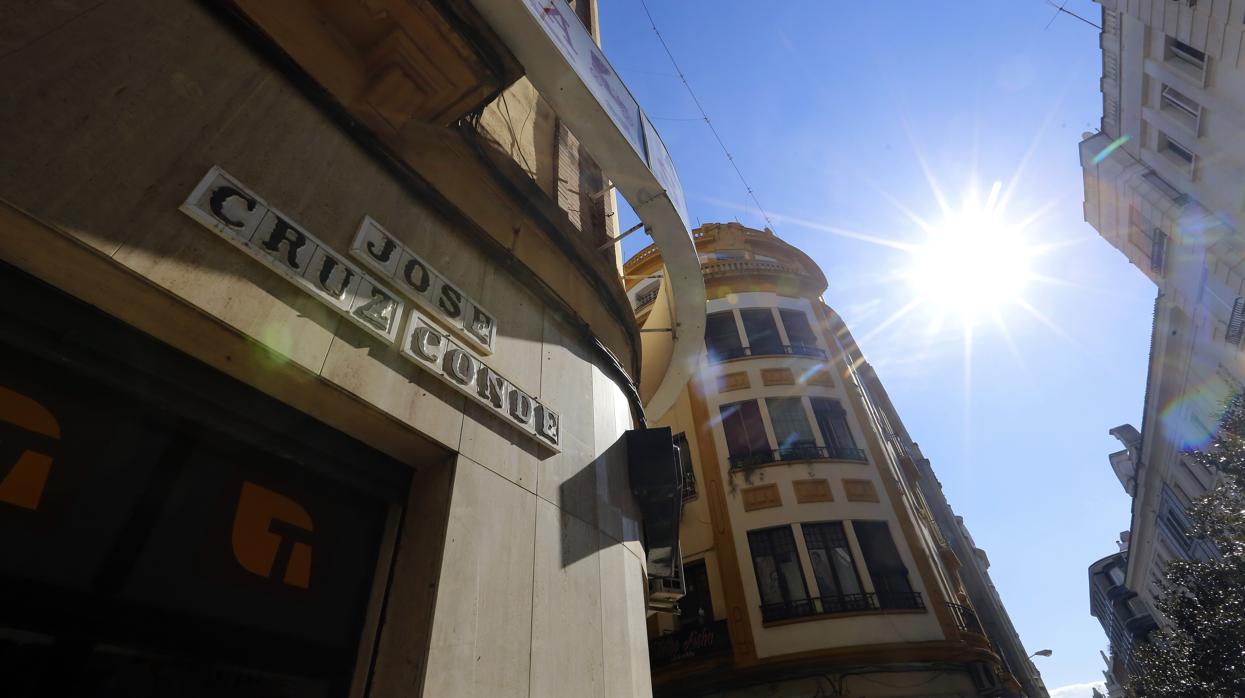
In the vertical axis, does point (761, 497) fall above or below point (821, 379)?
below

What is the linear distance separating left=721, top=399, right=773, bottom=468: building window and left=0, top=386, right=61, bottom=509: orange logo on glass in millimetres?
14895

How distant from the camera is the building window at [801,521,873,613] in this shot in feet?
43.5

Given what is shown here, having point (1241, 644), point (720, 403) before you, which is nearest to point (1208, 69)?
point (1241, 644)

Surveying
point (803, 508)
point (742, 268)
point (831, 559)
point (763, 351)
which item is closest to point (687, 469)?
point (803, 508)

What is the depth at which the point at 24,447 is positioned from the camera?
2061 millimetres

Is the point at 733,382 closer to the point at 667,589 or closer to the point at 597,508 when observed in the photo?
the point at 667,589

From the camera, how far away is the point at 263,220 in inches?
108

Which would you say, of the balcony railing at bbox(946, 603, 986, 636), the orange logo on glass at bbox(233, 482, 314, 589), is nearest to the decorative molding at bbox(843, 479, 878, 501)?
the balcony railing at bbox(946, 603, 986, 636)

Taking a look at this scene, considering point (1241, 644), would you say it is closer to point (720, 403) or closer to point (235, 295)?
point (720, 403)

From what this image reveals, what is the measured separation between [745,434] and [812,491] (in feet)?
8.29

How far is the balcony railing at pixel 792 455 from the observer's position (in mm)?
15516

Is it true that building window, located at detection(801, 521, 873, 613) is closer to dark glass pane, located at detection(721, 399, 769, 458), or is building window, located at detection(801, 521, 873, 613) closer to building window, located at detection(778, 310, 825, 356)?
dark glass pane, located at detection(721, 399, 769, 458)

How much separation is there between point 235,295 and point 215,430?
2.24ft

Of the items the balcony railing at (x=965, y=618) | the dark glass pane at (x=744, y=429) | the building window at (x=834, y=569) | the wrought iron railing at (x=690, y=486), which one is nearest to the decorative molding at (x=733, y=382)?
the dark glass pane at (x=744, y=429)
